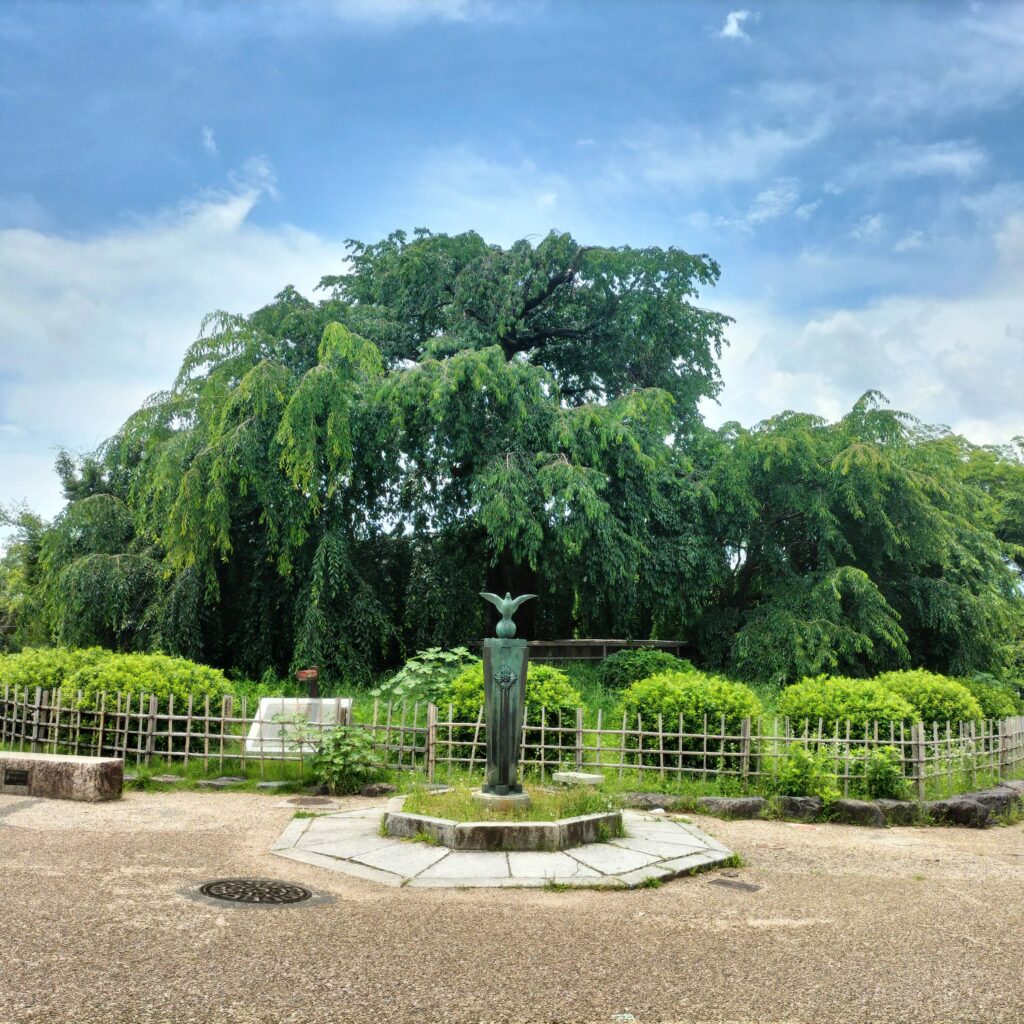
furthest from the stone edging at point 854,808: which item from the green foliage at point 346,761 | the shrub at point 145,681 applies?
the shrub at point 145,681

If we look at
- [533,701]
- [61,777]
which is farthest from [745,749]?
[61,777]

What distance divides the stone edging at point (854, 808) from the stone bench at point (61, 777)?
512cm

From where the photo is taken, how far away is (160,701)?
33.4 ft

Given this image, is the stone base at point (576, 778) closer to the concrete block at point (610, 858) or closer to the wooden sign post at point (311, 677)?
the concrete block at point (610, 858)

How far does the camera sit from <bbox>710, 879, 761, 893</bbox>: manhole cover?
5941 millimetres

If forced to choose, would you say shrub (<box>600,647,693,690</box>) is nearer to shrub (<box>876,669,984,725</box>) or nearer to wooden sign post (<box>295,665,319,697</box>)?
shrub (<box>876,669,984,725</box>)

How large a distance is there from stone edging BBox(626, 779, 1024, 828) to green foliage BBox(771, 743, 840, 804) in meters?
0.15

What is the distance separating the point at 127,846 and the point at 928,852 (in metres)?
6.44

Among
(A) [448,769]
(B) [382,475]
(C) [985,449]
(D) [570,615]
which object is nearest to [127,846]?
(A) [448,769]

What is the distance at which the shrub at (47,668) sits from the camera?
1117 centimetres

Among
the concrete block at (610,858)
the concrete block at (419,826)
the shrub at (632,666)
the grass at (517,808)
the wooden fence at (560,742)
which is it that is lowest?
the concrete block at (610,858)

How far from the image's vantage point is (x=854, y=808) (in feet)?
27.7

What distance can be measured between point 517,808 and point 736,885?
1896 mm

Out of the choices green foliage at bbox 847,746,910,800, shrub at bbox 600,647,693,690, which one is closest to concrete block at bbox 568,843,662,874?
green foliage at bbox 847,746,910,800
